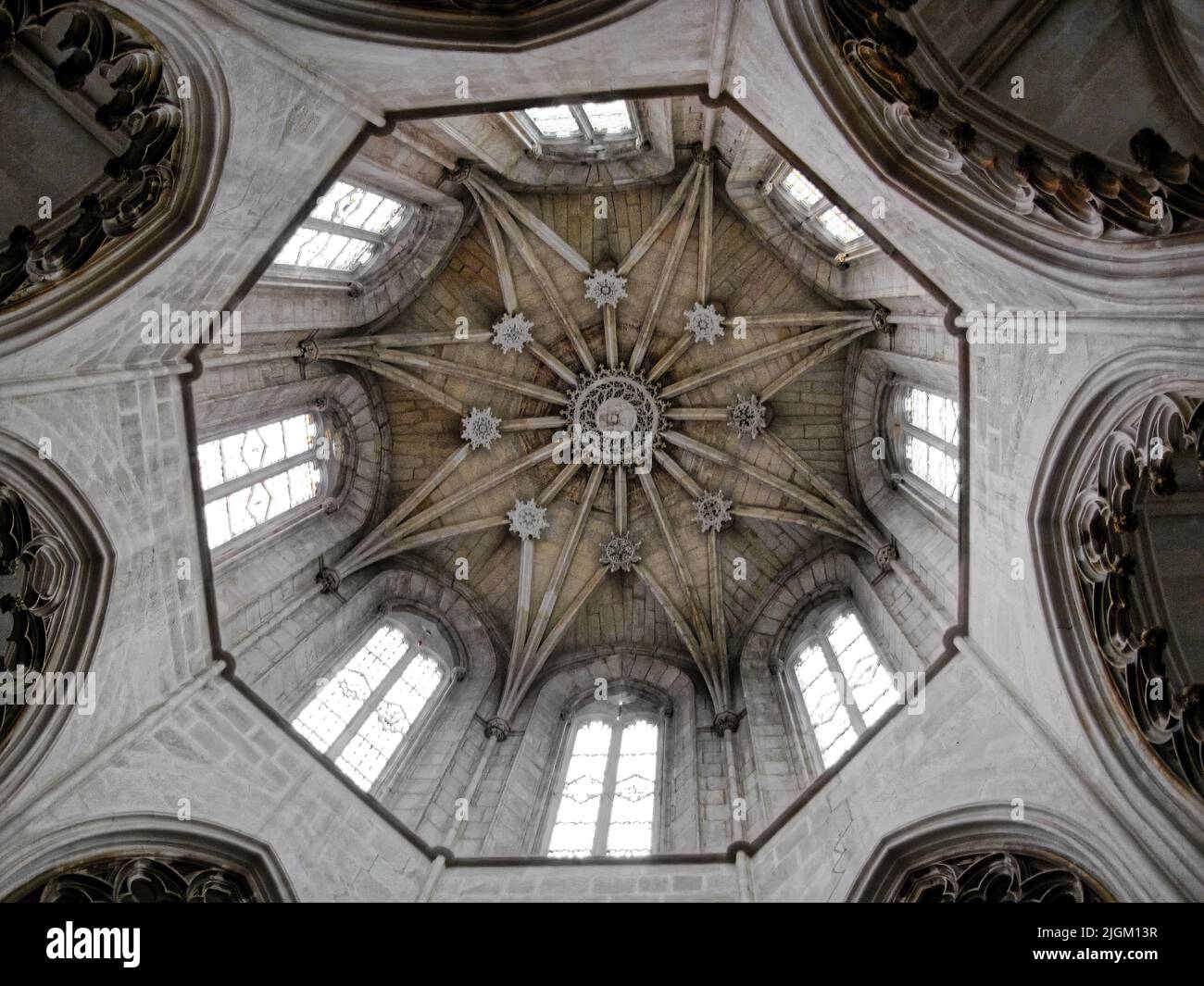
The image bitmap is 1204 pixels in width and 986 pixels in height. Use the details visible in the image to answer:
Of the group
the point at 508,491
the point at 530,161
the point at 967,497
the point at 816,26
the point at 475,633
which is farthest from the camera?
the point at 508,491

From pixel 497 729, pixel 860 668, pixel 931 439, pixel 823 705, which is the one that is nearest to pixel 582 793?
pixel 497 729

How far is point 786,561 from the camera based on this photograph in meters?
16.4

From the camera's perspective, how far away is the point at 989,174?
642 cm

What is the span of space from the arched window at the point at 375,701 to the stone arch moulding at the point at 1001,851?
630cm

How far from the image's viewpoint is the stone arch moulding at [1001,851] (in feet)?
20.0

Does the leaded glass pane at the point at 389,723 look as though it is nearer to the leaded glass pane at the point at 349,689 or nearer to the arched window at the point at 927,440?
the leaded glass pane at the point at 349,689

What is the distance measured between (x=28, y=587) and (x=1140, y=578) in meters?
8.70

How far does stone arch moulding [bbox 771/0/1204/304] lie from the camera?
548cm

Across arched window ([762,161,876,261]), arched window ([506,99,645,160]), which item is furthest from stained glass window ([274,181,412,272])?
arched window ([762,161,876,261])

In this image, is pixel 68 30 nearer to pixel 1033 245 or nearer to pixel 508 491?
pixel 1033 245

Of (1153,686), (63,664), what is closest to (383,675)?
(63,664)

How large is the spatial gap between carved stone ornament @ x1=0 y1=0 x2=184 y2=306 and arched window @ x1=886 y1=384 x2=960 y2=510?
30.3 ft

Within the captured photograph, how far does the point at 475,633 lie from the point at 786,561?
19.0 feet

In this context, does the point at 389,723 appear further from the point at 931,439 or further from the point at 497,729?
the point at 931,439
